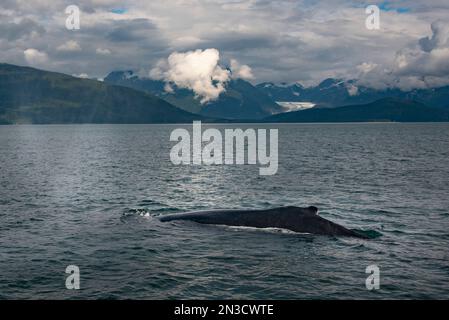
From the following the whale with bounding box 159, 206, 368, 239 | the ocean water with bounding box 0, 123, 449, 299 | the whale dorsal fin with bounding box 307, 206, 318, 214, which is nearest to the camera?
the ocean water with bounding box 0, 123, 449, 299

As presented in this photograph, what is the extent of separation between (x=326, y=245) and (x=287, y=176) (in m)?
46.9

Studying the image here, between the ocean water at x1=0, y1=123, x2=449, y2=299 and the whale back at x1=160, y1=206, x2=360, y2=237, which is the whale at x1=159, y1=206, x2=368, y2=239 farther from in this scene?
the ocean water at x1=0, y1=123, x2=449, y2=299

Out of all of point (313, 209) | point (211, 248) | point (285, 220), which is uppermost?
point (313, 209)

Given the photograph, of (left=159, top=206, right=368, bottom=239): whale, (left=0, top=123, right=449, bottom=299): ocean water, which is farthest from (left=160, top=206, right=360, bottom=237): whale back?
(left=0, top=123, right=449, bottom=299): ocean water

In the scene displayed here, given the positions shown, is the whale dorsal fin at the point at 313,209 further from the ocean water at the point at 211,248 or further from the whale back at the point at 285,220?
the ocean water at the point at 211,248

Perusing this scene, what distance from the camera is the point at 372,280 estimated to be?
2316cm

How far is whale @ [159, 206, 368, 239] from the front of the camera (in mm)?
31517

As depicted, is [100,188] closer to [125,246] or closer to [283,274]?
[125,246]

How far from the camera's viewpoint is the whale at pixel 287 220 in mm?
31517

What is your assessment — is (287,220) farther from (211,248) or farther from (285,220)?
(211,248)

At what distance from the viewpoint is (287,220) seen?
31.9 meters

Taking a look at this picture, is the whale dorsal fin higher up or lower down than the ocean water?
higher up

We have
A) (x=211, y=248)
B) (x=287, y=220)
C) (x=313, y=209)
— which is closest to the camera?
(x=211, y=248)

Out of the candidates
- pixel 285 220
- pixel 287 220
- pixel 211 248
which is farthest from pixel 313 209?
pixel 211 248
